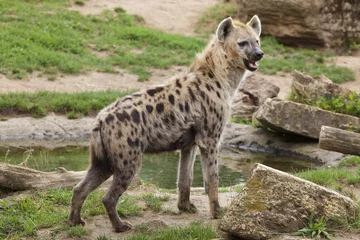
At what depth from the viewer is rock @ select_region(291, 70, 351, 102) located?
400 inches

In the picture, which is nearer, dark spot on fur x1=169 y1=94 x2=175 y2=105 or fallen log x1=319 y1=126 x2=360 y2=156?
dark spot on fur x1=169 y1=94 x2=175 y2=105

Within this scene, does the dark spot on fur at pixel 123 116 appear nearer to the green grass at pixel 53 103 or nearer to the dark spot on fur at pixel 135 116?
the dark spot on fur at pixel 135 116

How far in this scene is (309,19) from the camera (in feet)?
53.6

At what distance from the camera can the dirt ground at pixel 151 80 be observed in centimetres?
557

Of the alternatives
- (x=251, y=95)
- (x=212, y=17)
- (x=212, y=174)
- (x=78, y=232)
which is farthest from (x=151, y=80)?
(x=78, y=232)

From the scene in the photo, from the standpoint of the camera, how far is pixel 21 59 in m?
13.1

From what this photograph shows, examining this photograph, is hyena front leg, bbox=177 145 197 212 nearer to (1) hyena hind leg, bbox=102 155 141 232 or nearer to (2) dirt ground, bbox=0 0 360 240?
(2) dirt ground, bbox=0 0 360 240

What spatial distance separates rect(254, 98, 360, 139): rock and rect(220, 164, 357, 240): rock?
4626mm

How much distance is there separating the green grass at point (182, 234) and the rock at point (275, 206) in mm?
236

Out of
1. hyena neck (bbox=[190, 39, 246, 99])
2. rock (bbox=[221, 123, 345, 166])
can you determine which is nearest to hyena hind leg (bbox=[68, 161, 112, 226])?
hyena neck (bbox=[190, 39, 246, 99])

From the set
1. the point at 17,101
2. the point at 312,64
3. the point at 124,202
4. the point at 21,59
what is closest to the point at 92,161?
the point at 124,202

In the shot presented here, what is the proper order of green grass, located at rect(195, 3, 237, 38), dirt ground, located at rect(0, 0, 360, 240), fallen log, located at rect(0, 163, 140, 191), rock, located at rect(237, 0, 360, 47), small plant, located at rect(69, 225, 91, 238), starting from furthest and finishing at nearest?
green grass, located at rect(195, 3, 237, 38) < rock, located at rect(237, 0, 360, 47) < fallen log, located at rect(0, 163, 140, 191) < dirt ground, located at rect(0, 0, 360, 240) < small plant, located at rect(69, 225, 91, 238)

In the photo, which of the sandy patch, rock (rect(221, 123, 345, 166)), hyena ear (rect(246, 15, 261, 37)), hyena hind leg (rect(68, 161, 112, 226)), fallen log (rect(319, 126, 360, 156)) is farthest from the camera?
the sandy patch

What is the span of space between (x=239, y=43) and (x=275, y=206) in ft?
5.43
